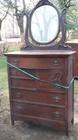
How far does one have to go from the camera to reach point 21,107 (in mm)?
2311

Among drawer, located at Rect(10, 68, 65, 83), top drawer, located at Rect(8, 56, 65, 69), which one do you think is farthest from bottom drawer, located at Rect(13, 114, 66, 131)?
top drawer, located at Rect(8, 56, 65, 69)

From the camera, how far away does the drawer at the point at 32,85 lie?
2113 mm

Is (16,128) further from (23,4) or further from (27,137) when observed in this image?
(23,4)

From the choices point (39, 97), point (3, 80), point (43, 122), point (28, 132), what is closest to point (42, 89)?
point (39, 97)

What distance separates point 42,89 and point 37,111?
256 millimetres

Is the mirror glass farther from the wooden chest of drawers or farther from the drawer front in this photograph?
the drawer front

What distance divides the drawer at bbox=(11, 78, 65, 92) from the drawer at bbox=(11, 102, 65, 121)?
20cm

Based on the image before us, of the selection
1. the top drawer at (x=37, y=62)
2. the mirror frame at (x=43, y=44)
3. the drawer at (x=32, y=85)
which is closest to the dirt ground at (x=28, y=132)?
the drawer at (x=32, y=85)

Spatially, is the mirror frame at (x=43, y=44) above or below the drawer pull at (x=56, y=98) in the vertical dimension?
above

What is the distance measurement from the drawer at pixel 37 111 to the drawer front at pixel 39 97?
0.20 ft

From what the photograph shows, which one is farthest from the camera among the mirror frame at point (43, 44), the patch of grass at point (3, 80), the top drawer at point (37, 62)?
the patch of grass at point (3, 80)

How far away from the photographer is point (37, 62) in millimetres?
2125

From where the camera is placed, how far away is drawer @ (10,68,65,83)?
6.73 ft

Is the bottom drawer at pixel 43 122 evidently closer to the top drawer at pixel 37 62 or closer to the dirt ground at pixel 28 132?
the dirt ground at pixel 28 132
